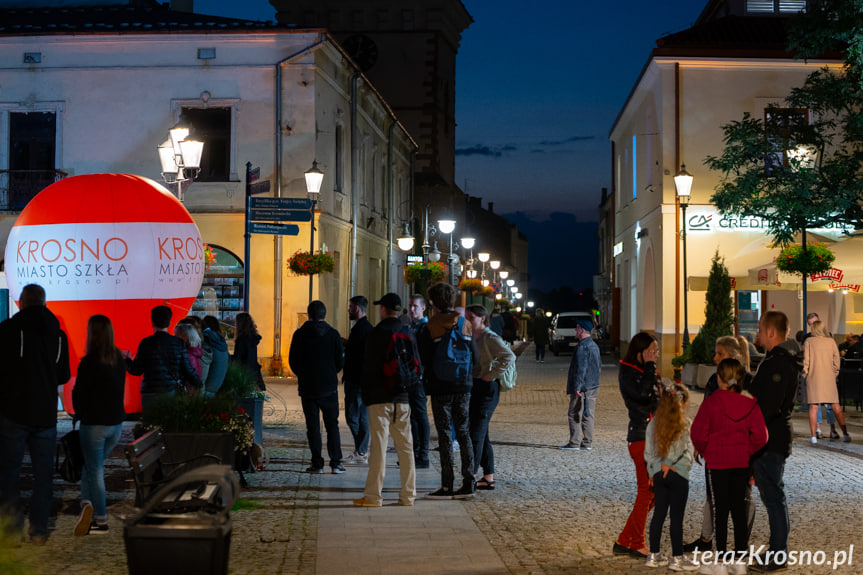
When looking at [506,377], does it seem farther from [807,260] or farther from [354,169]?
[354,169]

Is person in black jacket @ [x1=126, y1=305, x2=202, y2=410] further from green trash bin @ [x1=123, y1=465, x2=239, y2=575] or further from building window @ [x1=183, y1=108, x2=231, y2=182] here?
building window @ [x1=183, y1=108, x2=231, y2=182]

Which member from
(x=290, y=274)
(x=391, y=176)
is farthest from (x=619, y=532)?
(x=391, y=176)

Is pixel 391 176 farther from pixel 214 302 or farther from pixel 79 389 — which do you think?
pixel 79 389

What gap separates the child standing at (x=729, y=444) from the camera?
684cm

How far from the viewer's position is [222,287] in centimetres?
2645

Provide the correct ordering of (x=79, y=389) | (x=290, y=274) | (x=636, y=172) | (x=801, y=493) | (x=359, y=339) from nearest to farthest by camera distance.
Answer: (x=79, y=389), (x=801, y=493), (x=359, y=339), (x=290, y=274), (x=636, y=172)

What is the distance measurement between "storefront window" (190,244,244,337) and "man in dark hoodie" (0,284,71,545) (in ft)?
61.3

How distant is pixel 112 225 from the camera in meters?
11.7

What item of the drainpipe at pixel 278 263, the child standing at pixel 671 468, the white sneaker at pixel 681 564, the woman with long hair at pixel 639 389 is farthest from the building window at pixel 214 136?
the white sneaker at pixel 681 564

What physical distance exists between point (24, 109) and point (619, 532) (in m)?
23.1

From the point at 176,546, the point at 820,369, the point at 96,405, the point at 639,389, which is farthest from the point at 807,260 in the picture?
the point at 176,546

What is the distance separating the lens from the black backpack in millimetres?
9359

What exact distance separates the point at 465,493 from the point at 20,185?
67.7 ft

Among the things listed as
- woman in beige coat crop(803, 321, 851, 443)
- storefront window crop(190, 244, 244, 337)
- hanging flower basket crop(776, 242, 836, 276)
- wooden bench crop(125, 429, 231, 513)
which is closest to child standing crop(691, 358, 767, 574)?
wooden bench crop(125, 429, 231, 513)
